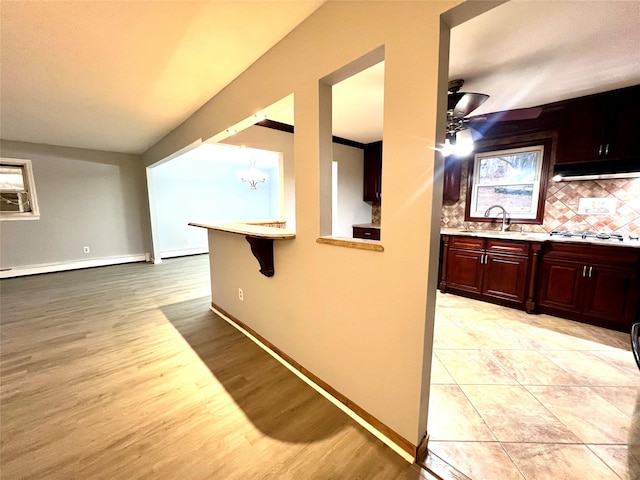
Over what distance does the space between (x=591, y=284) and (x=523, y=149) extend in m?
1.76

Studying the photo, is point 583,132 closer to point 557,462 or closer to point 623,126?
point 623,126

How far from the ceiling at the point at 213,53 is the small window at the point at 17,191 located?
2037mm

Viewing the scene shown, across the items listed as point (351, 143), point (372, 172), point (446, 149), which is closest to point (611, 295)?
point (446, 149)

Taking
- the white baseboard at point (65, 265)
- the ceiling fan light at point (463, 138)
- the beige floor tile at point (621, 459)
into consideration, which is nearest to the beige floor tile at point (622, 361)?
the beige floor tile at point (621, 459)

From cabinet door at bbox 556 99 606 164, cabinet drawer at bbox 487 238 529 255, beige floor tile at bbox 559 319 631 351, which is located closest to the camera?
beige floor tile at bbox 559 319 631 351

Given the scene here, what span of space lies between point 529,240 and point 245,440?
3292 mm

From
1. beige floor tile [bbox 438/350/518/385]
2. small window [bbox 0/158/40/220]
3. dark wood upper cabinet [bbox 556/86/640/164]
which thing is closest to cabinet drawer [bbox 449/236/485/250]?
dark wood upper cabinet [bbox 556/86/640/164]

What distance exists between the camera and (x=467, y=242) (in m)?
3.26

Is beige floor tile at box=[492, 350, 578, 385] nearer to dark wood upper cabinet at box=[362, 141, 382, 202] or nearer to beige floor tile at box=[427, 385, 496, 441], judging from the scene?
beige floor tile at box=[427, 385, 496, 441]

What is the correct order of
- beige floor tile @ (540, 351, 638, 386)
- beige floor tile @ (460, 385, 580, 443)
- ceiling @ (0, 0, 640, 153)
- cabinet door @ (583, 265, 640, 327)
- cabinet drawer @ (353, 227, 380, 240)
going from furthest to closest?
1. cabinet drawer @ (353, 227, 380, 240)
2. cabinet door @ (583, 265, 640, 327)
3. beige floor tile @ (540, 351, 638, 386)
4. ceiling @ (0, 0, 640, 153)
5. beige floor tile @ (460, 385, 580, 443)

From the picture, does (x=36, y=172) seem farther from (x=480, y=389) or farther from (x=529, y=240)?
(x=529, y=240)

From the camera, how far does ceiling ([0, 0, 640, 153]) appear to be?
1.48 meters

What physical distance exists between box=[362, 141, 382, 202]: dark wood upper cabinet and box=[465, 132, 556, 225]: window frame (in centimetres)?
152

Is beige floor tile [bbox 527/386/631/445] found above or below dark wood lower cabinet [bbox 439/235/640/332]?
below
